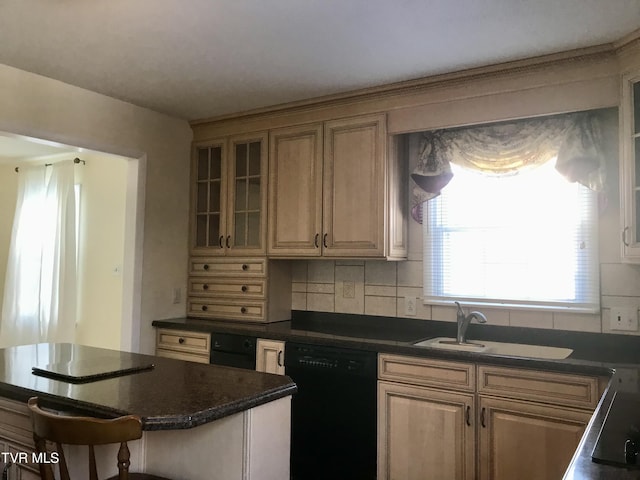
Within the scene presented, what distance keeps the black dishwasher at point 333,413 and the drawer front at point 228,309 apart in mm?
583

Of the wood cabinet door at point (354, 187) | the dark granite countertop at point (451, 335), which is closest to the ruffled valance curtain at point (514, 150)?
the wood cabinet door at point (354, 187)

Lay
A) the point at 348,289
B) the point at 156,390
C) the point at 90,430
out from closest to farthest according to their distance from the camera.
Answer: the point at 90,430 → the point at 156,390 → the point at 348,289

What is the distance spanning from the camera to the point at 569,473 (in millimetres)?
1103

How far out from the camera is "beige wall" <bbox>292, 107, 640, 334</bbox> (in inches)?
106

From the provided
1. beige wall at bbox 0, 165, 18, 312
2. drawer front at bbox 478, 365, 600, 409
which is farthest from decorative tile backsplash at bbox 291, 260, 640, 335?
beige wall at bbox 0, 165, 18, 312

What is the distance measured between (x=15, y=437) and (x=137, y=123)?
226cm

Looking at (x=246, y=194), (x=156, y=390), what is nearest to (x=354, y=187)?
(x=246, y=194)

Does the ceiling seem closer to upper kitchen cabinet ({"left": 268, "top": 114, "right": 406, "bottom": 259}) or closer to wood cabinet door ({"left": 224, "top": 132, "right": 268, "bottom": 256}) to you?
upper kitchen cabinet ({"left": 268, "top": 114, "right": 406, "bottom": 259})

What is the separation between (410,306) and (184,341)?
1.50 m

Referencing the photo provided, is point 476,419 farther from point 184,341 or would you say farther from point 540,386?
point 184,341

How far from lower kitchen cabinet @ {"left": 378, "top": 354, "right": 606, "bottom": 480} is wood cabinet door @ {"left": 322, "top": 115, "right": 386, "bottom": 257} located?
0.74m

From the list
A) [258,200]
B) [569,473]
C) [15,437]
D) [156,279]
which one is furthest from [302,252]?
[569,473]

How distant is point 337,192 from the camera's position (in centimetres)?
324

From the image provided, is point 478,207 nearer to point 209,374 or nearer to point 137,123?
point 209,374
